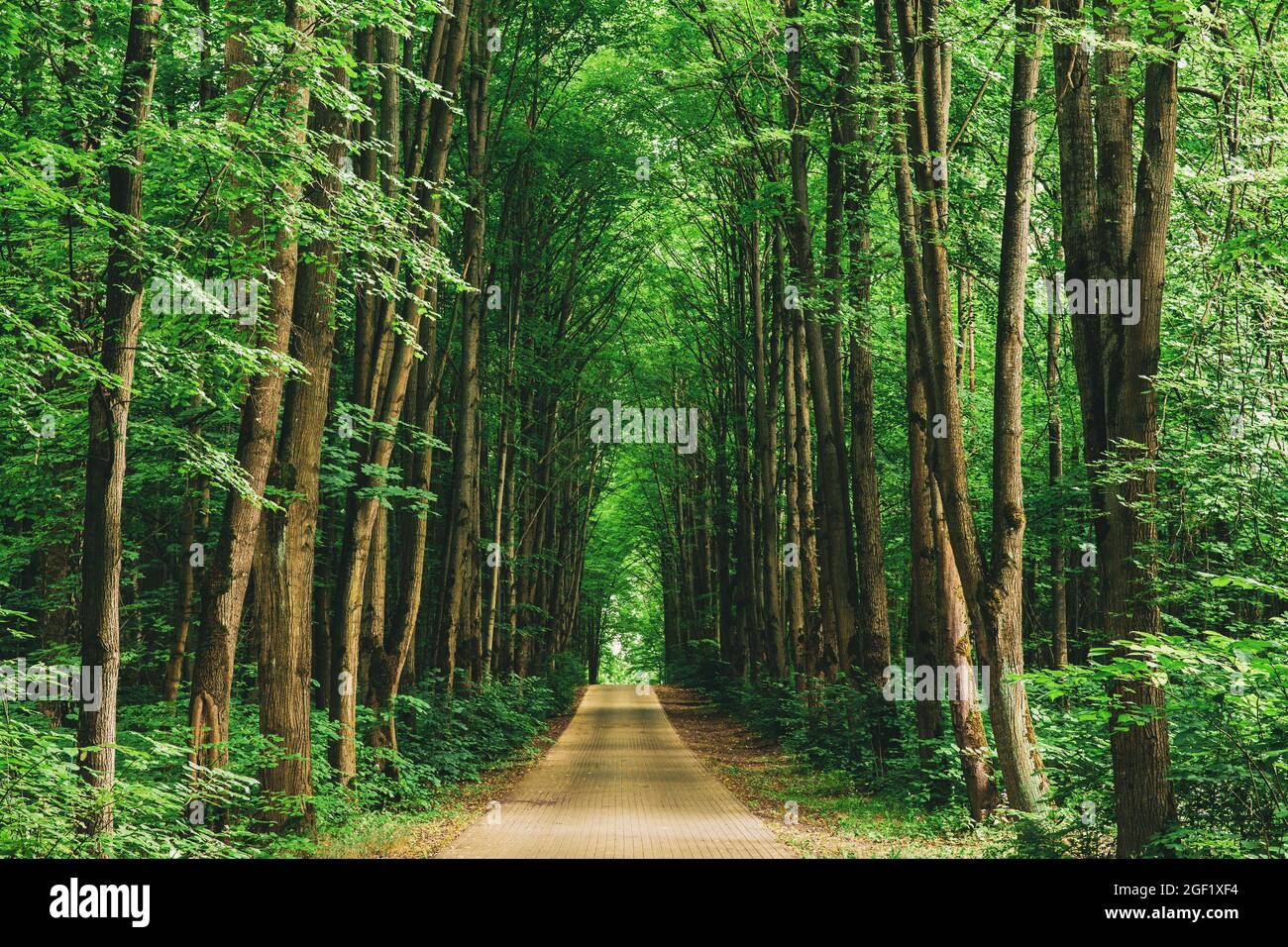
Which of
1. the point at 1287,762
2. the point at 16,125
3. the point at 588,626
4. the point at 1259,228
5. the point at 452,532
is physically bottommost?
the point at 588,626

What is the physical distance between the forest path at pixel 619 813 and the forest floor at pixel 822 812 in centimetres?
37

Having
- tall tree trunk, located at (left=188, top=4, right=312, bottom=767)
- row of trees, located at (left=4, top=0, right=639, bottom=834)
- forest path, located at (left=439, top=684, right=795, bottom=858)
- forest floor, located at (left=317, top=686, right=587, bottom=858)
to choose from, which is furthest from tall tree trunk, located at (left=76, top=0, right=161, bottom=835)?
forest path, located at (left=439, top=684, right=795, bottom=858)

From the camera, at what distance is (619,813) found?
14.7 meters

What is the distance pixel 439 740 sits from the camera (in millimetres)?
17734

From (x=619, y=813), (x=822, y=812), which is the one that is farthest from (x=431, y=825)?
(x=822, y=812)

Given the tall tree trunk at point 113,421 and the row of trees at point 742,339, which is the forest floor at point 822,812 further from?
the tall tree trunk at point 113,421

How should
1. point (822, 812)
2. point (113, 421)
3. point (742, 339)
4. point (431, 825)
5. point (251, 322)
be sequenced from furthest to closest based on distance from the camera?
point (742, 339), point (822, 812), point (431, 825), point (251, 322), point (113, 421)

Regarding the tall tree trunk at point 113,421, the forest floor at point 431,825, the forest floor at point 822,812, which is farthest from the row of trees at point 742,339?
the forest floor at point 822,812

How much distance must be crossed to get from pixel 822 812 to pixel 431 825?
5.65 metres

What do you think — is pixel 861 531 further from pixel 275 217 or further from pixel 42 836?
pixel 42 836

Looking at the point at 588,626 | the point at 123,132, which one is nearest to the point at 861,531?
the point at 123,132

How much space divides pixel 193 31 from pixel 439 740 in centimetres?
1240

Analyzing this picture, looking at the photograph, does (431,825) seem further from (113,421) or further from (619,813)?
(113,421)

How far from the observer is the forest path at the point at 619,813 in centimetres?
1155
